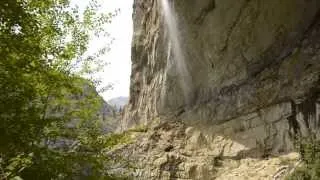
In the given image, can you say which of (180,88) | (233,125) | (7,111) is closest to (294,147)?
(233,125)

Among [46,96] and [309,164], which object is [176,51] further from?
[46,96]

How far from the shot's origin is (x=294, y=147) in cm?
1731

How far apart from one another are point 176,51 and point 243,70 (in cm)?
483

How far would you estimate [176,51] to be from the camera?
83.1ft

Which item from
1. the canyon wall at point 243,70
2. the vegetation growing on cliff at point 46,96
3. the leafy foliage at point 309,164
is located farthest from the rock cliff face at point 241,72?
the vegetation growing on cliff at point 46,96

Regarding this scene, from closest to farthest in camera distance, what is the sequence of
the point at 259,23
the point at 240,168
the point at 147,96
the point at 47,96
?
the point at 47,96, the point at 240,168, the point at 259,23, the point at 147,96

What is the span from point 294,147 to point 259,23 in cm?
689

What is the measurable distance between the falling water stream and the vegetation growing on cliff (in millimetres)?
16251

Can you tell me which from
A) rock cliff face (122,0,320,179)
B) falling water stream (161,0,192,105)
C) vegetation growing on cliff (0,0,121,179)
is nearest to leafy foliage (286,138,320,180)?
rock cliff face (122,0,320,179)

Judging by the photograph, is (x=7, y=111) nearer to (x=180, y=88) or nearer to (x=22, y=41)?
(x=22, y=41)

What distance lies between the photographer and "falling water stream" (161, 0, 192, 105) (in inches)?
967

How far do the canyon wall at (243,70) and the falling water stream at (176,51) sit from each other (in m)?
0.07

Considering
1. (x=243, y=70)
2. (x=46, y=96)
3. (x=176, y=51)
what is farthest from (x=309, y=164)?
(x=176, y=51)

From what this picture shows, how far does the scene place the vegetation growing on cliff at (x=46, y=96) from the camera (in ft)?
18.7
